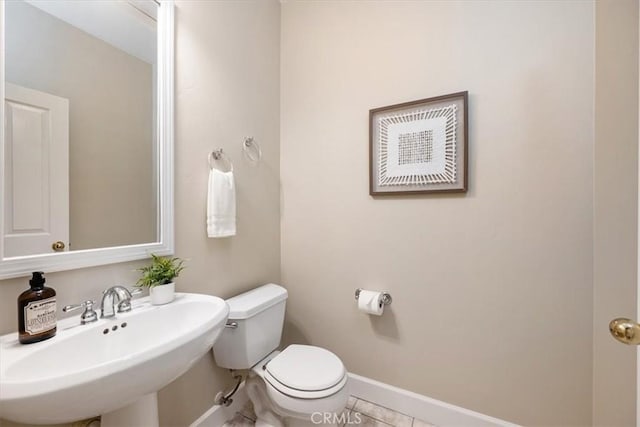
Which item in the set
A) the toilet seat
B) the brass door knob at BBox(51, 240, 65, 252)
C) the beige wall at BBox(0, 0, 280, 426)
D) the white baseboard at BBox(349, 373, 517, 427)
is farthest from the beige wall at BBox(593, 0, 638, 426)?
the brass door knob at BBox(51, 240, 65, 252)

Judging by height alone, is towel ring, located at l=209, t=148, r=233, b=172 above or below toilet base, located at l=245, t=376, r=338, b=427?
above

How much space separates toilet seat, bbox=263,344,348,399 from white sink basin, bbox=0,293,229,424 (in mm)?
485

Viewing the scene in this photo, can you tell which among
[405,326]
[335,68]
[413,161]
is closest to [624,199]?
[413,161]

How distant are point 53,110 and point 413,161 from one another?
153cm

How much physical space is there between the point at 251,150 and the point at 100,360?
3.94ft

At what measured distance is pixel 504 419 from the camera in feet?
4.43

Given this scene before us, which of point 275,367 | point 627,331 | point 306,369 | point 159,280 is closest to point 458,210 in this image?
point 627,331

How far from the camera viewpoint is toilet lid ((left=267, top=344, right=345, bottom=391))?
1.20 m

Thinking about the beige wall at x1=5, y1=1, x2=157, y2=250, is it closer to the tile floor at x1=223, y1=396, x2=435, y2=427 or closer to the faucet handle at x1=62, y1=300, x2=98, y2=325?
the faucet handle at x1=62, y1=300, x2=98, y2=325

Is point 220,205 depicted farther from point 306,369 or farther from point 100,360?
point 306,369

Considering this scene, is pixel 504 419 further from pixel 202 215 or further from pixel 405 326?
pixel 202 215

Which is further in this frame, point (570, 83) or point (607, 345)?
point (570, 83)

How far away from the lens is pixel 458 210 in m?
1.42

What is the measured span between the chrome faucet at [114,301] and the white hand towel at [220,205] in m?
0.44
